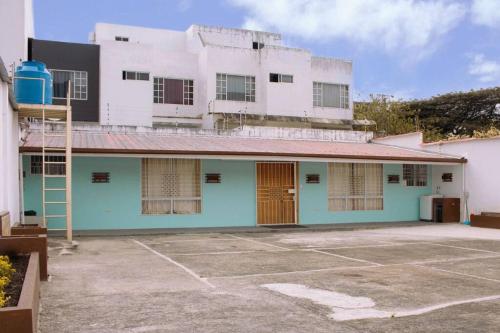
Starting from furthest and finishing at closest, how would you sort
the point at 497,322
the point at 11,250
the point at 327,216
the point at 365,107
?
1. the point at 365,107
2. the point at 327,216
3. the point at 11,250
4. the point at 497,322

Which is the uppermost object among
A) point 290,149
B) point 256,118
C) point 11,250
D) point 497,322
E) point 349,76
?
point 349,76

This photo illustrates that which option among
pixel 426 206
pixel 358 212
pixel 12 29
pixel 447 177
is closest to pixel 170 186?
pixel 358 212

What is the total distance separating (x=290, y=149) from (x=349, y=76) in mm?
19821

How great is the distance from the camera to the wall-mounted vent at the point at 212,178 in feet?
53.9

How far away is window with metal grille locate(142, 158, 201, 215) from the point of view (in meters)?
15.8

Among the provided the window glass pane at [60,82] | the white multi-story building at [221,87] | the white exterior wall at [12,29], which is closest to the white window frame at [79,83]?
the window glass pane at [60,82]

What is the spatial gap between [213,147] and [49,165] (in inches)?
188

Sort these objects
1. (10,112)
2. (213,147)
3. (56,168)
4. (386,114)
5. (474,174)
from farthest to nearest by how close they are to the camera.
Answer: (386,114) < (474,174) < (213,147) < (56,168) < (10,112)

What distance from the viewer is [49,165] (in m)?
14.6

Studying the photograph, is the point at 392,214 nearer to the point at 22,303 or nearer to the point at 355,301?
the point at 355,301

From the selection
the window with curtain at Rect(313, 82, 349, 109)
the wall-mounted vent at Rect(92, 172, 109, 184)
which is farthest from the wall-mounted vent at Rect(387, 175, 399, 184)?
the window with curtain at Rect(313, 82, 349, 109)

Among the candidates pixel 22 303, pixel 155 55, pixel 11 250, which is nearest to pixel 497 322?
pixel 22 303

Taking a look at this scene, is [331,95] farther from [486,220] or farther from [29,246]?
[29,246]

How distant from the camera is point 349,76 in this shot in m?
35.5
